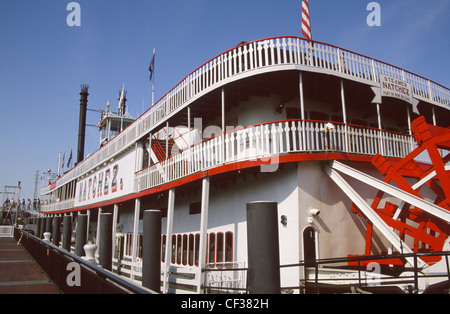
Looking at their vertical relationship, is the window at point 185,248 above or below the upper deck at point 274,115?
below

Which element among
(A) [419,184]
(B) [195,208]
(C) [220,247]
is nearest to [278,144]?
(C) [220,247]

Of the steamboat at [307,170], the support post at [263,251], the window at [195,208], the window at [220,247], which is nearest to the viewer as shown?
→ the support post at [263,251]

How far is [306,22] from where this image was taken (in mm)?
10328

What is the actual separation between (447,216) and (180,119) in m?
8.54

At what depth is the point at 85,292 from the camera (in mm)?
4934

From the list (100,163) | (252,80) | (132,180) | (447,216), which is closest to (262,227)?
(447,216)

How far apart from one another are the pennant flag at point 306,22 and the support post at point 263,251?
26.8 feet

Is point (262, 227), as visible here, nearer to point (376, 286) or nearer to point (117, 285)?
point (117, 285)

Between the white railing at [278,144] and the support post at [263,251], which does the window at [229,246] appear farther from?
the support post at [263,251]

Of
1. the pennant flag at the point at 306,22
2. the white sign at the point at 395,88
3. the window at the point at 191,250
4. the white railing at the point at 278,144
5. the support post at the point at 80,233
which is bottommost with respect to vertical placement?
the window at the point at 191,250

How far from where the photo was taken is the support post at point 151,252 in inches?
283

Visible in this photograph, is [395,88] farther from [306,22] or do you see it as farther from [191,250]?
[191,250]

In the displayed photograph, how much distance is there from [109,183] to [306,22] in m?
12.5

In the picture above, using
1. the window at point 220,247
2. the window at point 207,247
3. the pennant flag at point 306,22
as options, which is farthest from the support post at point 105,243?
the pennant flag at point 306,22
